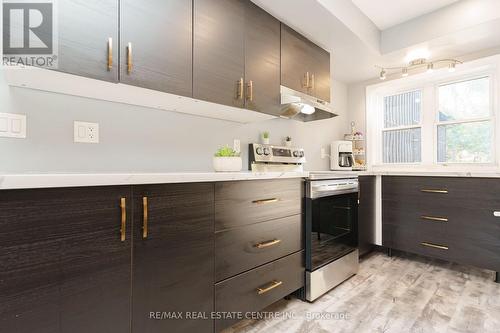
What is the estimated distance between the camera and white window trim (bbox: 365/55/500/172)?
2.58 metres

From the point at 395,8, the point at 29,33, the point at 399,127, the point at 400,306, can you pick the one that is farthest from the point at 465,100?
the point at 29,33

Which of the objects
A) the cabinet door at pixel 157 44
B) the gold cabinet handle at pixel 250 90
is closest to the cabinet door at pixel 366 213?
the gold cabinet handle at pixel 250 90

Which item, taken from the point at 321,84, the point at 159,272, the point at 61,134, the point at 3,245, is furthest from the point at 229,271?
the point at 321,84

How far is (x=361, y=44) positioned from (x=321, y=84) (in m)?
0.52

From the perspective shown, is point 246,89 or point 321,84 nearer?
point 246,89

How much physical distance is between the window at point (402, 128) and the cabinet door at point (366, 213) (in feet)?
2.44

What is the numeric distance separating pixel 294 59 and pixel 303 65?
125 millimetres

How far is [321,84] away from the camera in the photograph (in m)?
2.45

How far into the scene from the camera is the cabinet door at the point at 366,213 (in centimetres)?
263

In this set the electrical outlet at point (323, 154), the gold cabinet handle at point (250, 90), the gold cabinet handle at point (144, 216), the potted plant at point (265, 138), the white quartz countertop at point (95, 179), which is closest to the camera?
the white quartz countertop at point (95, 179)

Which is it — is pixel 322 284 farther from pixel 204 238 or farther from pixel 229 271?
pixel 204 238

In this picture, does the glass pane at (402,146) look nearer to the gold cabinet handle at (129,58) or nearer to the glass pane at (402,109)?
the glass pane at (402,109)

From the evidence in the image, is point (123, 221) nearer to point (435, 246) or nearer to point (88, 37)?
point (88, 37)

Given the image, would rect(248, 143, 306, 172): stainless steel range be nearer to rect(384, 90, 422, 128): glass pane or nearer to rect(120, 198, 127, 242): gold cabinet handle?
rect(120, 198, 127, 242): gold cabinet handle
